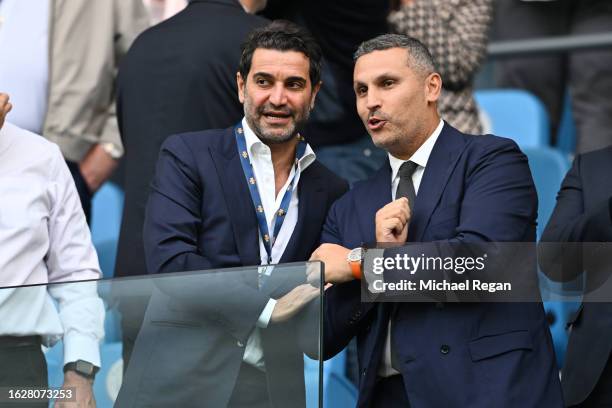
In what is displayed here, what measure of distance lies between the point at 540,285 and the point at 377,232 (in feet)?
1.61

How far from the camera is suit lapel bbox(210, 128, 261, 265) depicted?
3.97m

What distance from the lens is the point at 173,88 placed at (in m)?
4.69

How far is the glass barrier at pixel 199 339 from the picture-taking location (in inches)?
134

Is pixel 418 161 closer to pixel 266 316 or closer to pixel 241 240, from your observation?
pixel 241 240

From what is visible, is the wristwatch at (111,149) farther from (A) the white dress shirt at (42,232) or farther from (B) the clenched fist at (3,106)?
(B) the clenched fist at (3,106)

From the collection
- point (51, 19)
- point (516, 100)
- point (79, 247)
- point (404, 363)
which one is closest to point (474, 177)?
point (404, 363)

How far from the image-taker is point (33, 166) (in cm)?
395

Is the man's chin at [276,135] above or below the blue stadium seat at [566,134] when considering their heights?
above

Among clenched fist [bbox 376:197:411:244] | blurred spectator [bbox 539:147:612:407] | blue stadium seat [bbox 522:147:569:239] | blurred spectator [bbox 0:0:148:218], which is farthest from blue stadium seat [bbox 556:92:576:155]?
clenched fist [bbox 376:197:411:244]

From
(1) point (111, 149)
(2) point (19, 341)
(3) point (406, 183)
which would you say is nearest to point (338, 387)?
(3) point (406, 183)

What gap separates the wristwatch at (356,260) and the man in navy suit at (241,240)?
27cm

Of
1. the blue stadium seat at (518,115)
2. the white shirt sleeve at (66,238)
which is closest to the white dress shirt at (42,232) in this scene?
the white shirt sleeve at (66,238)

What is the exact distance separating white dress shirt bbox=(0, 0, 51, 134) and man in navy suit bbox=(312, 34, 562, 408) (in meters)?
A: 1.54

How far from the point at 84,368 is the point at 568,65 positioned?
435 centimetres
